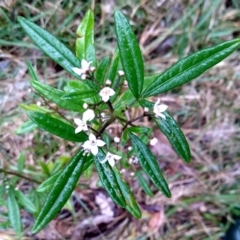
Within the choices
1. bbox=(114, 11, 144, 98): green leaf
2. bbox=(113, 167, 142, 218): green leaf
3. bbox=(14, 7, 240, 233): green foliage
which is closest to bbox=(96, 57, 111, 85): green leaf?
bbox=(14, 7, 240, 233): green foliage

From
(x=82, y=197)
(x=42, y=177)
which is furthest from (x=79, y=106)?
(x=82, y=197)

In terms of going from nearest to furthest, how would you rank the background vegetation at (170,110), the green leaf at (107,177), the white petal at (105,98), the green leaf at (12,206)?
the white petal at (105,98)
the green leaf at (107,177)
the green leaf at (12,206)
the background vegetation at (170,110)

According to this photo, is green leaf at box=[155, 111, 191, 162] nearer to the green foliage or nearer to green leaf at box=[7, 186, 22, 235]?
the green foliage

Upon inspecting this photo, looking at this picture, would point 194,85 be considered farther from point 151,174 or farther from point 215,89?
point 151,174

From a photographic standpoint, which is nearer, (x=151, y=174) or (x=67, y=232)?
(x=151, y=174)

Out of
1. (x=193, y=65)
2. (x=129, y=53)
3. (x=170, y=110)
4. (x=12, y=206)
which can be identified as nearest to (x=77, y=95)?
(x=129, y=53)

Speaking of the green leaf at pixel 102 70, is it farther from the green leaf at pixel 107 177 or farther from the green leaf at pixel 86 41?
the green leaf at pixel 107 177

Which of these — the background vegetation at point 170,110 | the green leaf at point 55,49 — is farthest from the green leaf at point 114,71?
the background vegetation at point 170,110
